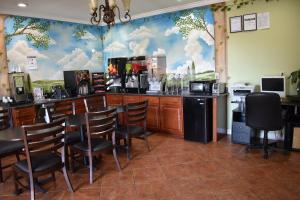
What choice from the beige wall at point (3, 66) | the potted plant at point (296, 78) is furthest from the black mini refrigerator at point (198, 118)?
the beige wall at point (3, 66)

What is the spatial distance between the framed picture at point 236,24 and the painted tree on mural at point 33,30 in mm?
3923

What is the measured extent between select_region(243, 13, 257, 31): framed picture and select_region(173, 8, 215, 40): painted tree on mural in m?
0.65

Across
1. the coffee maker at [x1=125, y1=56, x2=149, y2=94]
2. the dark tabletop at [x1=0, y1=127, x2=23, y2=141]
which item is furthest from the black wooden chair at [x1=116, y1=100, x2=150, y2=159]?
the coffee maker at [x1=125, y1=56, x2=149, y2=94]

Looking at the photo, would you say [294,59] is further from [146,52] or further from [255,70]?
[146,52]

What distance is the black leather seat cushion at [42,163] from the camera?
2613 millimetres

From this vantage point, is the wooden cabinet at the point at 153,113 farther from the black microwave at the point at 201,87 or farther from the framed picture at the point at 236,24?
the framed picture at the point at 236,24

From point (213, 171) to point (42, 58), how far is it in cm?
432

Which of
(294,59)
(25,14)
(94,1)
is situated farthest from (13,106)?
(294,59)

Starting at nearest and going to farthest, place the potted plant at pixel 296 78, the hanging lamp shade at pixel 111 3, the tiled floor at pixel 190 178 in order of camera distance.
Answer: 1. the tiled floor at pixel 190 178
2. the hanging lamp shade at pixel 111 3
3. the potted plant at pixel 296 78

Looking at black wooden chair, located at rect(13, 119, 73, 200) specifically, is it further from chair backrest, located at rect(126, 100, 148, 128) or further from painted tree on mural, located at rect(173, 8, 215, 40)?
painted tree on mural, located at rect(173, 8, 215, 40)

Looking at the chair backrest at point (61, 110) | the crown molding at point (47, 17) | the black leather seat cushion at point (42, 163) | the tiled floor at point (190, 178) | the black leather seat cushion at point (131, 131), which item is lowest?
the tiled floor at point (190, 178)

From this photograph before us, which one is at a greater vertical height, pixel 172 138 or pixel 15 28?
pixel 15 28

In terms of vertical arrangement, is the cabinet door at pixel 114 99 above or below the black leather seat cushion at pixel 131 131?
above

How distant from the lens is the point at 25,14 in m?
5.05
